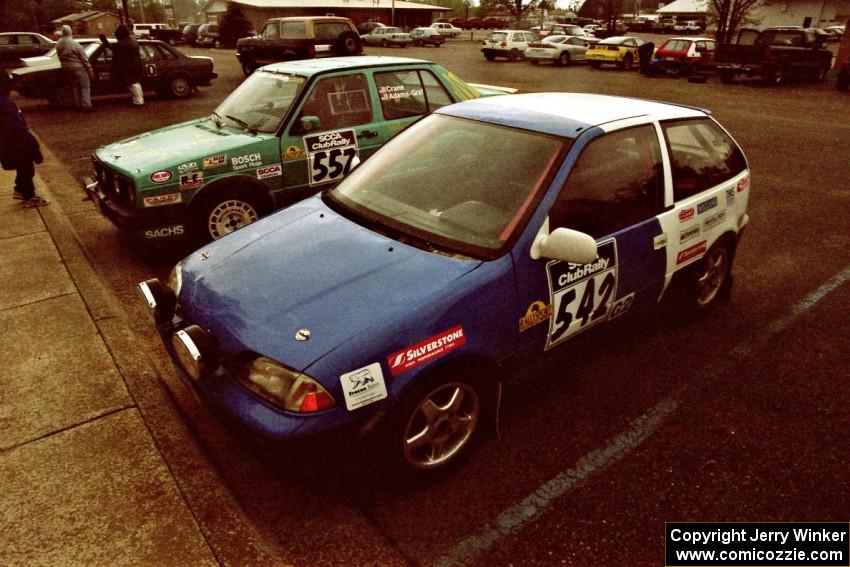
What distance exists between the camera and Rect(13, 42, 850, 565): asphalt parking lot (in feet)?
8.16

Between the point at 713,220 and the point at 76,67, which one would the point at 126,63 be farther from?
the point at 713,220

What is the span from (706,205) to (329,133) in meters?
3.35

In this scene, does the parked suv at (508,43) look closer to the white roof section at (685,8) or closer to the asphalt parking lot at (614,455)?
the asphalt parking lot at (614,455)

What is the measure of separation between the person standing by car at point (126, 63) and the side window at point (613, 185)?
1345 cm

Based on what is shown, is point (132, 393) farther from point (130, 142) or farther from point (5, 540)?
point (130, 142)

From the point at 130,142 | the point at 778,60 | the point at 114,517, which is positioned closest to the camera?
the point at 114,517

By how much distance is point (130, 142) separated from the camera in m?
5.45

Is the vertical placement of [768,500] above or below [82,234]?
below

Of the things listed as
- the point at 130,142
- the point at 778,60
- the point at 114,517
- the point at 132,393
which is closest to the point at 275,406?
the point at 114,517

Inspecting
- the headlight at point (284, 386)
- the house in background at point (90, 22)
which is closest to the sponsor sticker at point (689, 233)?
the headlight at point (284, 386)

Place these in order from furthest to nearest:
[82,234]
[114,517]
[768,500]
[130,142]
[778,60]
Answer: [778,60]
[82,234]
[130,142]
[768,500]
[114,517]

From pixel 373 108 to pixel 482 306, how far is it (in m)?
Result: 3.58

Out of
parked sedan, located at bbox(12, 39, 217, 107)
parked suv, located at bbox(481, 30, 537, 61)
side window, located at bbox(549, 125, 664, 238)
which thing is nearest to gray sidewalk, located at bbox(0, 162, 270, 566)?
side window, located at bbox(549, 125, 664, 238)

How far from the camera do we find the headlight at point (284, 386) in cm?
226
